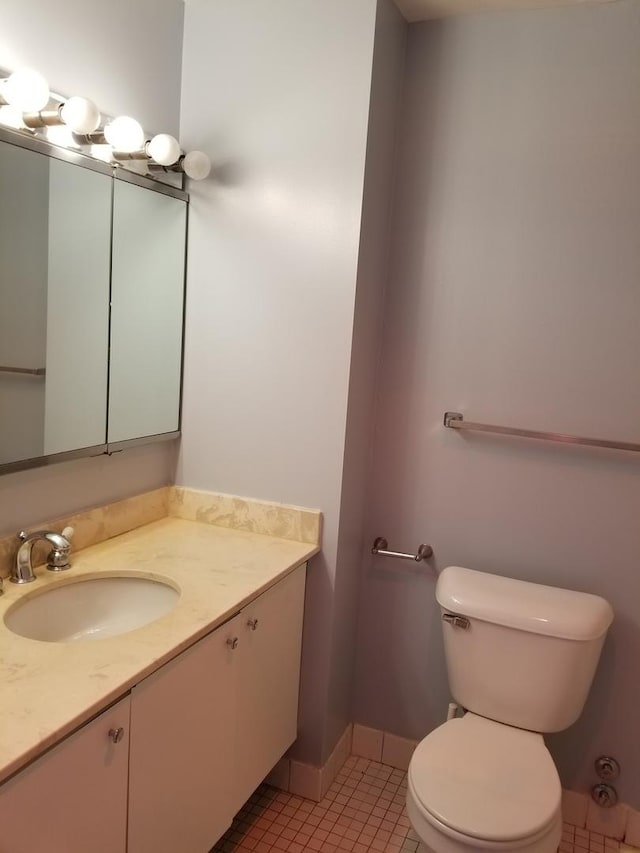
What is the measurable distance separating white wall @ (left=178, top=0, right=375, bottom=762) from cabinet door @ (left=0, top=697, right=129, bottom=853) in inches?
34.3

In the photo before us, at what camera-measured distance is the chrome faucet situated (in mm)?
1518

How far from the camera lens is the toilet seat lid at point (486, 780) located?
141 centimetres

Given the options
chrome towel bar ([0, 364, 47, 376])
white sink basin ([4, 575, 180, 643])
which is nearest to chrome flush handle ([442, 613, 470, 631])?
white sink basin ([4, 575, 180, 643])

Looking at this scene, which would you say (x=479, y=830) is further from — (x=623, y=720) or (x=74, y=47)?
(x=74, y=47)

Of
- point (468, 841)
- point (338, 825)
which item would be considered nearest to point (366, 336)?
point (468, 841)

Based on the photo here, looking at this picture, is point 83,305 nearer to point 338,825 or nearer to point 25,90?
point 25,90

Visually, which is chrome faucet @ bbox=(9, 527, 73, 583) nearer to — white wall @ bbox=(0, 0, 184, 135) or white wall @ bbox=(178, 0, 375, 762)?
white wall @ bbox=(178, 0, 375, 762)

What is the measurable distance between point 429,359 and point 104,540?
1111mm

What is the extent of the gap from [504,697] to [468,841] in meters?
0.46

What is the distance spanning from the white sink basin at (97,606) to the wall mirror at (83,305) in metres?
0.33

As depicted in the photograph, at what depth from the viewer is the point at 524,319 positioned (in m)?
1.93

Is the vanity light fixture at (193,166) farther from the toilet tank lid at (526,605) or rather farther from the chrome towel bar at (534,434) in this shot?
the toilet tank lid at (526,605)

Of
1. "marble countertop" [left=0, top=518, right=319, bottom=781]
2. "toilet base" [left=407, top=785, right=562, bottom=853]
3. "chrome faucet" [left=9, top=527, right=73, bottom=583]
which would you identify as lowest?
"toilet base" [left=407, top=785, right=562, bottom=853]

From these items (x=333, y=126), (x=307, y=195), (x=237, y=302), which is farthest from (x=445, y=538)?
(x=333, y=126)
